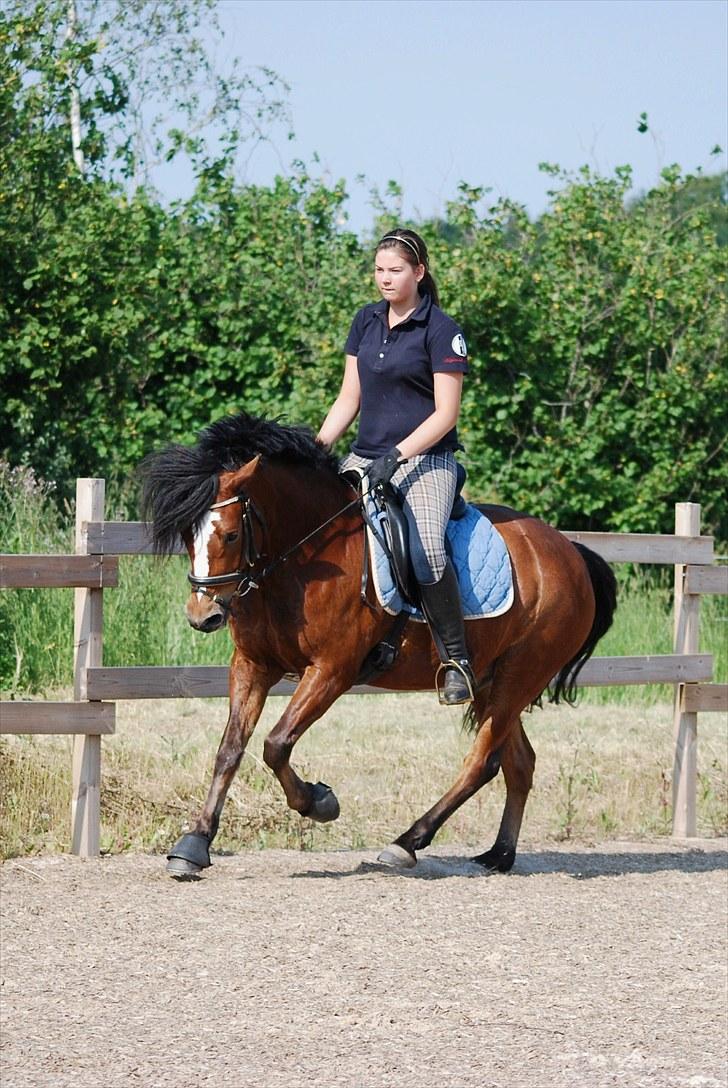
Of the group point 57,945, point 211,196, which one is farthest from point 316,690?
point 211,196

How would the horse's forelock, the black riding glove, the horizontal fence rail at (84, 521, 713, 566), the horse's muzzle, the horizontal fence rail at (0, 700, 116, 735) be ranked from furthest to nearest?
the horizontal fence rail at (84, 521, 713, 566)
the horizontal fence rail at (0, 700, 116, 735)
the black riding glove
the horse's forelock
the horse's muzzle

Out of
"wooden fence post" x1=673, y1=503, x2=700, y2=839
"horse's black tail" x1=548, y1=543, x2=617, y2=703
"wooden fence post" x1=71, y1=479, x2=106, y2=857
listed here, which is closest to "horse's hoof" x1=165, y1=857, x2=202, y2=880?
"wooden fence post" x1=71, y1=479, x2=106, y2=857

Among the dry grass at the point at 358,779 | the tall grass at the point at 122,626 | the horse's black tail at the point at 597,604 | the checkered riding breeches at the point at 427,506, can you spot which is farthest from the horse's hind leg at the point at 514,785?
the tall grass at the point at 122,626

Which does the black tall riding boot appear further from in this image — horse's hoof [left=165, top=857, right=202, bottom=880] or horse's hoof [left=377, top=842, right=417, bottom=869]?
horse's hoof [left=165, top=857, right=202, bottom=880]

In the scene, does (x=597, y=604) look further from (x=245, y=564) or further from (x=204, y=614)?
(x=204, y=614)

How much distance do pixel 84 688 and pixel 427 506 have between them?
2054 millimetres

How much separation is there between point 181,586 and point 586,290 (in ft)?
19.5

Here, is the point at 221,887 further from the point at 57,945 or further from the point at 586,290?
the point at 586,290

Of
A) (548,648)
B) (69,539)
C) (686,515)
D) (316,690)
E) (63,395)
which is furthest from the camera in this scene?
(63,395)

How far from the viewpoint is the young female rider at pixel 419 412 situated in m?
6.70

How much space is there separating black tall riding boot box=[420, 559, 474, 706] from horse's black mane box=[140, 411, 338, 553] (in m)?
0.75

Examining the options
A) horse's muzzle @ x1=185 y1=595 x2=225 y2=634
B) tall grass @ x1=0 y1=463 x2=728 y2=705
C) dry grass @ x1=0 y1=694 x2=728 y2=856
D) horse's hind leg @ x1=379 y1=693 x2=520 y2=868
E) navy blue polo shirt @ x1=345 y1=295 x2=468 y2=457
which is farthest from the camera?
tall grass @ x1=0 y1=463 x2=728 y2=705

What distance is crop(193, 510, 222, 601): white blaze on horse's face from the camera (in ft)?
19.8

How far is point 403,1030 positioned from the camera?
4.79 m
